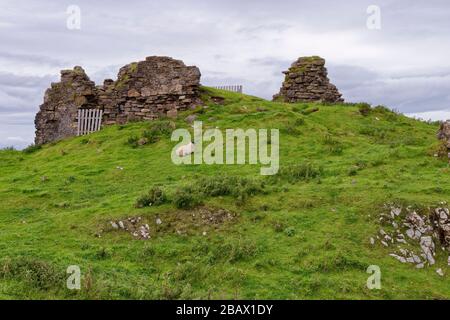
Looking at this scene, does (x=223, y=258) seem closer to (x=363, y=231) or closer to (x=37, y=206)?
(x=363, y=231)

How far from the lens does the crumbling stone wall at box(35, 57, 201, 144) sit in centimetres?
3111

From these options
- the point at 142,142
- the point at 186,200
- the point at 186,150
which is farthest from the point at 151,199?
the point at 142,142

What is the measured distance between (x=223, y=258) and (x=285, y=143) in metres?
11.5

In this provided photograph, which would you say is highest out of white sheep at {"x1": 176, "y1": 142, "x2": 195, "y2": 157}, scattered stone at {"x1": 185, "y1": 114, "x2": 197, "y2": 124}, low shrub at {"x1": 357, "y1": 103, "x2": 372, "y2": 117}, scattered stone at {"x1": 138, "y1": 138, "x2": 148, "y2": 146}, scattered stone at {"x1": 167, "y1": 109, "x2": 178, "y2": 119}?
low shrub at {"x1": 357, "y1": 103, "x2": 372, "y2": 117}

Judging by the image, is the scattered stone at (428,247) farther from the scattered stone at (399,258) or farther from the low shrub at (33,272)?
the low shrub at (33,272)

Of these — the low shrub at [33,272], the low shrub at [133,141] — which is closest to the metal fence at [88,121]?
the low shrub at [133,141]

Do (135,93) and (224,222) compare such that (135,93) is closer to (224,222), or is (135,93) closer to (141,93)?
(141,93)

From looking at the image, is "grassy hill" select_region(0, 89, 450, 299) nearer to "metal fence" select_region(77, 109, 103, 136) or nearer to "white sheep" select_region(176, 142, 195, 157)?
"white sheep" select_region(176, 142, 195, 157)

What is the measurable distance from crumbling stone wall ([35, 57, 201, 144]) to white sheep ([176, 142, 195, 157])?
7263 mm

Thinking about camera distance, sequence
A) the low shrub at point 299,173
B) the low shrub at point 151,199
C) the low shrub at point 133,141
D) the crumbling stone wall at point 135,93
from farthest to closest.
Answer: the crumbling stone wall at point 135,93 < the low shrub at point 133,141 < the low shrub at point 299,173 < the low shrub at point 151,199

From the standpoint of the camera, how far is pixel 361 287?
12.0 meters

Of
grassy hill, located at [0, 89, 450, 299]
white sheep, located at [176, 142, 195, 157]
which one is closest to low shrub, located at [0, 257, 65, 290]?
grassy hill, located at [0, 89, 450, 299]

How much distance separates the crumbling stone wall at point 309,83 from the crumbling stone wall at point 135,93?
7.79 meters

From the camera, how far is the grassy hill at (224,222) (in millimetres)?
11984
